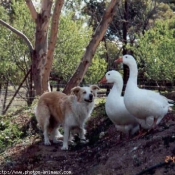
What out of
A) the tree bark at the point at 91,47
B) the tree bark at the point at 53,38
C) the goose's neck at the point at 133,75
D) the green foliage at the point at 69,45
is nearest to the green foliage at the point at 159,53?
the tree bark at the point at 91,47

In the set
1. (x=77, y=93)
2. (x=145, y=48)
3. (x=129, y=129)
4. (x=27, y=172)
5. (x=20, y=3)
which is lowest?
(x=27, y=172)

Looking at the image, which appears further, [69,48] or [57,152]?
[69,48]

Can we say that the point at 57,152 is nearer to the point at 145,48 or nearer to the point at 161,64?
the point at 161,64

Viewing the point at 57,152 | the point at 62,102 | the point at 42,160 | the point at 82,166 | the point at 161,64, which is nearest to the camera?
the point at 82,166

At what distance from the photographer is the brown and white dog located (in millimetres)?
8945

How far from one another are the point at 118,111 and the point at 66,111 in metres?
1.66

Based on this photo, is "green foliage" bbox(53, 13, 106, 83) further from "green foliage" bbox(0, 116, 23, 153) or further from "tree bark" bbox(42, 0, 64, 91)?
"green foliage" bbox(0, 116, 23, 153)

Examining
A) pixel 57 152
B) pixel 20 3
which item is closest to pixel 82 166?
pixel 57 152

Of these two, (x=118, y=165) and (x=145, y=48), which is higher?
(x=145, y=48)

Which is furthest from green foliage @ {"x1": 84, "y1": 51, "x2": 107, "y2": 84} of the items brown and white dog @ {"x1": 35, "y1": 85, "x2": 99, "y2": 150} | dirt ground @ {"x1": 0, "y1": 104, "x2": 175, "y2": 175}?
brown and white dog @ {"x1": 35, "y1": 85, "x2": 99, "y2": 150}

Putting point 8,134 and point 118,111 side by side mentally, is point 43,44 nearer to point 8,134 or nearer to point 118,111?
point 8,134

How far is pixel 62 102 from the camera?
935 cm

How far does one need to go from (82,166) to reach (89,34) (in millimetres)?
16726

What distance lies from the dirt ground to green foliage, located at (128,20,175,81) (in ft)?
21.5
